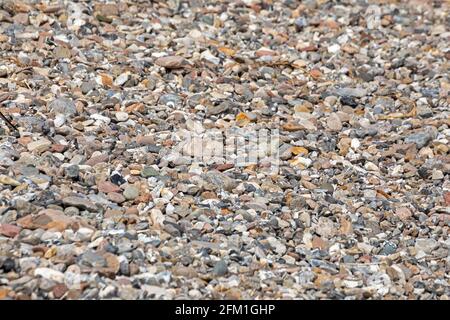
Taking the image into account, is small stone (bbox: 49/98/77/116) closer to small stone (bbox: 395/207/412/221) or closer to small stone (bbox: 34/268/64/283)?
small stone (bbox: 34/268/64/283)

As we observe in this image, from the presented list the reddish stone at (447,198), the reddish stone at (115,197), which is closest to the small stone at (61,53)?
the reddish stone at (115,197)

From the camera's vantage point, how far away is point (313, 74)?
6398 mm

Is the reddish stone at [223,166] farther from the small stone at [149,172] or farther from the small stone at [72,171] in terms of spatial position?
the small stone at [72,171]

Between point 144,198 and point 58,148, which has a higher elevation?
point 58,148

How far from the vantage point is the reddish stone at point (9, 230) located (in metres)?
4.17

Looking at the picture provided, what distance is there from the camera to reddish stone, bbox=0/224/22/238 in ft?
13.7

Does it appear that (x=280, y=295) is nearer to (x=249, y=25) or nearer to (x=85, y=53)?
(x=85, y=53)

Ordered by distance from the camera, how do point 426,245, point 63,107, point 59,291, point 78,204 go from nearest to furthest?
point 59,291
point 78,204
point 426,245
point 63,107

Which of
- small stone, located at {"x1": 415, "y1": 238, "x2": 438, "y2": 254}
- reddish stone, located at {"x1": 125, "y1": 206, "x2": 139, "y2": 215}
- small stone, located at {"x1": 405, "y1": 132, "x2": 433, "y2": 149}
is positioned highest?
small stone, located at {"x1": 405, "y1": 132, "x2": 433, "y2": 149}

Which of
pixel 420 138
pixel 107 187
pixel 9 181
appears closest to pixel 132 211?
pixel 107 187

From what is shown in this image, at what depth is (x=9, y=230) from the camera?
4188 mm

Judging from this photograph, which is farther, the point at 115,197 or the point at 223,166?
the point at 223,166

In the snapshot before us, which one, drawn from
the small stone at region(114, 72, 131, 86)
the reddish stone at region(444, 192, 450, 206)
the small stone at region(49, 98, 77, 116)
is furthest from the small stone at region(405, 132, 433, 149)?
the small stone at region(49, 98, 77, 116)

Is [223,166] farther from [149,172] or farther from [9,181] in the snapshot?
[9,181]
